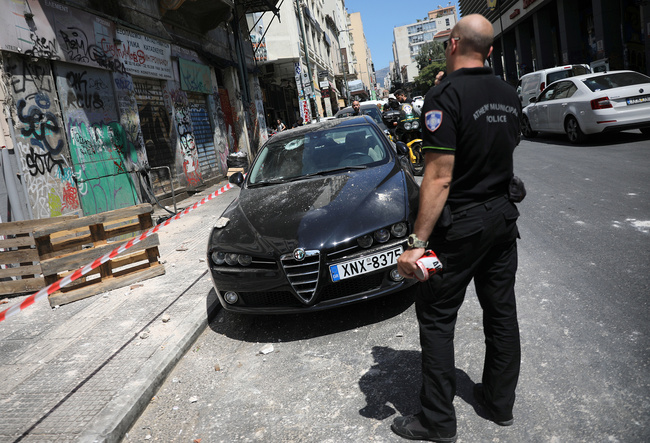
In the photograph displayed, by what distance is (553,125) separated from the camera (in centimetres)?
1265

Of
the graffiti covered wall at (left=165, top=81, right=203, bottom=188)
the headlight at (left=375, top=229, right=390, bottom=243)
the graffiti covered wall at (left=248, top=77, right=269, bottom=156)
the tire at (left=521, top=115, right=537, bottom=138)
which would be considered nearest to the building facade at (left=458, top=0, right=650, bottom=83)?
the tire at (left=521, top=115, right=537, bottom=138)

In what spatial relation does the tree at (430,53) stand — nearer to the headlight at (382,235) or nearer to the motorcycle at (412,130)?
the motorcycle at (412,130)

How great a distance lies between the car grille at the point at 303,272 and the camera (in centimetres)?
359

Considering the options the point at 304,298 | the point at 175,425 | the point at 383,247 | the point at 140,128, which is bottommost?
the point at 175,425

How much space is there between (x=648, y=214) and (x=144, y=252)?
18.9 ft

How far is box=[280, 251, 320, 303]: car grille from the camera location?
3.59m

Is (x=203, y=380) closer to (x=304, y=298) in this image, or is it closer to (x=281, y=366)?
(x=281, y=366)

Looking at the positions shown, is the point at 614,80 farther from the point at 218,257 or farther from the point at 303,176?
the point at 218,257

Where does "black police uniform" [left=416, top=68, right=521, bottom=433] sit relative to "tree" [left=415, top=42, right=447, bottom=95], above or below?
below

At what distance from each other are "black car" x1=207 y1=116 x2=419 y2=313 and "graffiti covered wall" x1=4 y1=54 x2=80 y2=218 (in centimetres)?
486

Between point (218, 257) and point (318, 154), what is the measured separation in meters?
1.83

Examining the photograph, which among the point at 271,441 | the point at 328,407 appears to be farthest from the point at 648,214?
the point at 271,441

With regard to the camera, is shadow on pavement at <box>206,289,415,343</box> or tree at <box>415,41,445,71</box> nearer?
shadow on pavement at <box>206,289,415,343</box>

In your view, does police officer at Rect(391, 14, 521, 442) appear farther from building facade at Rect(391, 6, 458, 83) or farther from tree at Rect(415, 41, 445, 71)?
building facade at Rect(391, 6, 458, 83)
